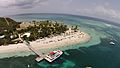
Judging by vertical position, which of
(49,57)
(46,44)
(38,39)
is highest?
(38,39)

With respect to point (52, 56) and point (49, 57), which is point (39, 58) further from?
point (52, 56)

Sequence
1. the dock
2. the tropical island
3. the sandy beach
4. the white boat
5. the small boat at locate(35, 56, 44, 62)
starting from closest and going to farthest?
the small boat at locate(35, 56, 44, 62) → the white boat → the dock → the sandy beach → the tropical island

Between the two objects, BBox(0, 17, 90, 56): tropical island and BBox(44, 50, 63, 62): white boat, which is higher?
BBox(0, 17, 90, 56): tropical island

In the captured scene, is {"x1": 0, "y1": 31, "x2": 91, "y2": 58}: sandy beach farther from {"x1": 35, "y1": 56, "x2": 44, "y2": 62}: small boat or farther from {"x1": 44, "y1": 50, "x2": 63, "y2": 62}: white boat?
{"x1": 35, "y1": 56, "x2": 44, "y2": 62}: small boat

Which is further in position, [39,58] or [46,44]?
[46,44]

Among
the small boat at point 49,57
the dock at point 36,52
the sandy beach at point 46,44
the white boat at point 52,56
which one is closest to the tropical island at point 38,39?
the sandy beach at point 46,44

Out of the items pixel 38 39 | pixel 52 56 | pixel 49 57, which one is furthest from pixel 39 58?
pixel 38 39

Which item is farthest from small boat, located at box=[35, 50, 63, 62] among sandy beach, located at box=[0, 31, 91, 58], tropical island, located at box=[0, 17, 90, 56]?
tropical island, located at box=[0, 17, 90, 56]

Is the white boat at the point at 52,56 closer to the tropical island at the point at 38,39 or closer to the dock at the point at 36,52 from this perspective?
the dock at the point at 36,52
